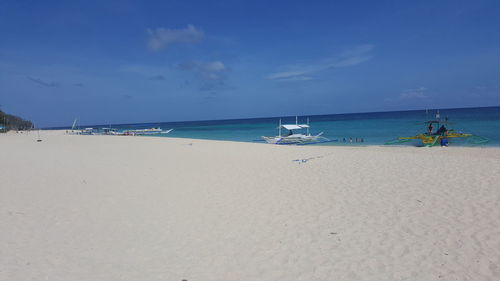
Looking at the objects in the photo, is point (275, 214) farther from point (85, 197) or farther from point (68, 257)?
point (85, 197)

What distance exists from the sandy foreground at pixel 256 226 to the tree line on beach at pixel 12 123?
59.3m

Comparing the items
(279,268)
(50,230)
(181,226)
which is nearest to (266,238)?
(279,268)

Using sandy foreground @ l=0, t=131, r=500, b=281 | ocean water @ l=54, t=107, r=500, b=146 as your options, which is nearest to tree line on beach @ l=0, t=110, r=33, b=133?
ocean water @ l=54, t=107, r=500, b=146

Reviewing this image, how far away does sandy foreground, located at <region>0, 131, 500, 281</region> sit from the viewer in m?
3.61

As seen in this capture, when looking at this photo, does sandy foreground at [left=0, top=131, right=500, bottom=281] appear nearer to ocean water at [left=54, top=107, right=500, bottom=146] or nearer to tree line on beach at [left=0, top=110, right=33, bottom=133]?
ocean water at [left=54, top=107, right=500, bottom=146]

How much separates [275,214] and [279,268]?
2.07m

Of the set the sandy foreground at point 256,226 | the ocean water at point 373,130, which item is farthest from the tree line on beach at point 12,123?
the sandy foreground at point 256,226

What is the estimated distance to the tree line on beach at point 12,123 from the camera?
179ft

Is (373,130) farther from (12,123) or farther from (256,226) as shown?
(12,123)

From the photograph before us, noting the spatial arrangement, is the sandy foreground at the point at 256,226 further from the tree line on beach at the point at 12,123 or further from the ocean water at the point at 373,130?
the tree line on beach at the point at 12,123

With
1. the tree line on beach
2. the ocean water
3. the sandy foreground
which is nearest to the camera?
the sandy foreground

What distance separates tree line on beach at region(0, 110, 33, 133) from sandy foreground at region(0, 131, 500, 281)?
59294mm

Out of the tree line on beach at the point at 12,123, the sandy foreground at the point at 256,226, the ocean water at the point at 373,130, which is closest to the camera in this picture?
the sandy foreground at the point at 256,226

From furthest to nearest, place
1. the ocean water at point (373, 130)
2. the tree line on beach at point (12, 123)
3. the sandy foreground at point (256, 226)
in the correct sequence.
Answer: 1. the tree line on beach at point (12, 123)
2. the ocean water at point (373, 130)
3. the sandy foreground at point (256, 226)
